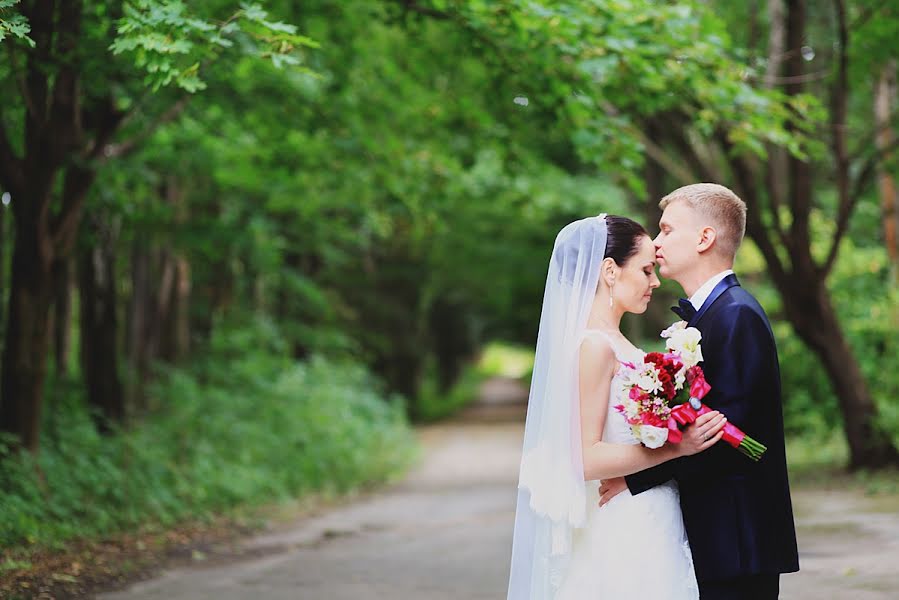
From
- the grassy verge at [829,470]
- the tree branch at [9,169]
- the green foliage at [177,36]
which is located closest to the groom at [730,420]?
the green foliage at [177,36]

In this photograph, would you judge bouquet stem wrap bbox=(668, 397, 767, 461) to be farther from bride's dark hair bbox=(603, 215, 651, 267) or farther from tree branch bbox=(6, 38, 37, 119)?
tree branch bbox=(6, 38, 37, 119)

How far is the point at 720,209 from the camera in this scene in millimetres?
3764

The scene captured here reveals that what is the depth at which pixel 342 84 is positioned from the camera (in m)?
13.9

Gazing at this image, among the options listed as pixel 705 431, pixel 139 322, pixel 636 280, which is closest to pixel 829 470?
pixel 139 322

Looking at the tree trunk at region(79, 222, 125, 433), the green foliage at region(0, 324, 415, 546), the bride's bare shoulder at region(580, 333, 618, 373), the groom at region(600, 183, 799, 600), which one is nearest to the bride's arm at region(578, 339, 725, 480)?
the bride's bare shoulder at region(580, 333, 618, 373)

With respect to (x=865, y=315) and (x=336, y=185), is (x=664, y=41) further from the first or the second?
(x=865, y=315)

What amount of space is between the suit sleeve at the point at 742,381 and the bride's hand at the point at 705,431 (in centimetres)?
9

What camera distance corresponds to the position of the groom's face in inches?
149

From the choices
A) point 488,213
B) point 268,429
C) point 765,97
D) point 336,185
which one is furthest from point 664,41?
point 488,213

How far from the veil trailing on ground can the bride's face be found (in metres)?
0.10

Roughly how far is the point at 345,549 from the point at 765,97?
6.26 meters

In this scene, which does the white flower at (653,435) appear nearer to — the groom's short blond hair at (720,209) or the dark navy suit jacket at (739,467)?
the dark navy suit jacket at (739,467)

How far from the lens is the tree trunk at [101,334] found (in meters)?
15.2

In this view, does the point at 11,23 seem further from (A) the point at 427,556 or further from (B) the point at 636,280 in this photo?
(A) the point at 427,556
